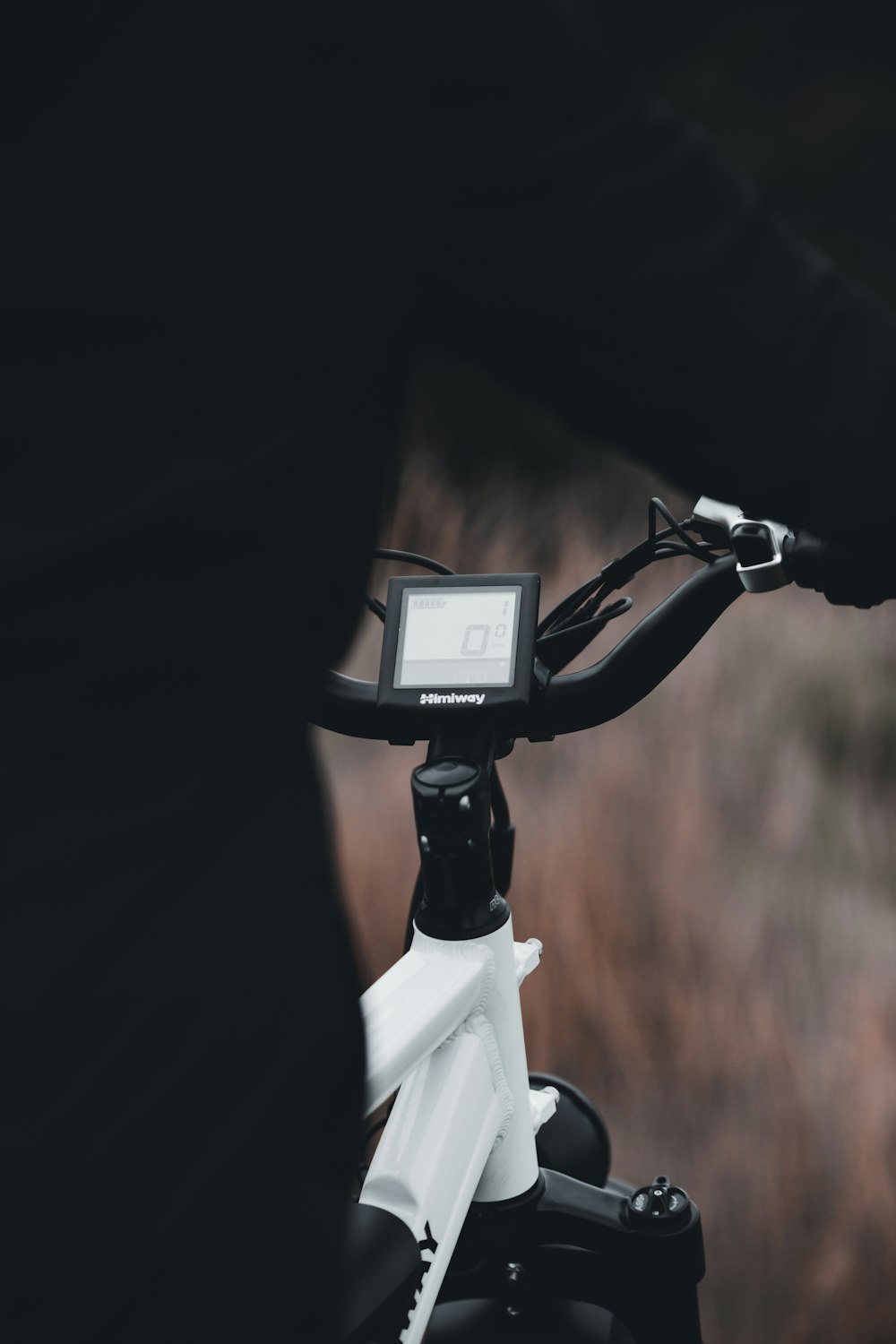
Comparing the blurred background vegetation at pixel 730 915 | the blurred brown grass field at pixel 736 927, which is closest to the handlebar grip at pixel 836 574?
the blurred background vegetation at pixel 730 915

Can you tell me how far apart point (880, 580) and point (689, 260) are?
212 millimetres

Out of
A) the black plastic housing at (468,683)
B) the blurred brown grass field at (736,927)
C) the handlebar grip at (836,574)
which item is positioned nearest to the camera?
the handlebar grip at (836,574)

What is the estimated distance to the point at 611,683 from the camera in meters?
0.85

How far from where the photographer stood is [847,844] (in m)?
2.08

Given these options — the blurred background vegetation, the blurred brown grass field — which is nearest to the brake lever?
the blurred background vegetation

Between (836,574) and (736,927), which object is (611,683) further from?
(736,927)

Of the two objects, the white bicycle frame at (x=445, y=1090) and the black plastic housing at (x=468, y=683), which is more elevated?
the black plastic housing at (x=468, y=683)

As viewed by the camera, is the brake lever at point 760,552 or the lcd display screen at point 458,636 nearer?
the brake lever at point 760,552

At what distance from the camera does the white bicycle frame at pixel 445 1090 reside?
2.62ft

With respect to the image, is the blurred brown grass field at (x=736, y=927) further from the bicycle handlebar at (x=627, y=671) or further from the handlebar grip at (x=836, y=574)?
the handlebar grip at (x=836, y=574)

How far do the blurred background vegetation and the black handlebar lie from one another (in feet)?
1.29

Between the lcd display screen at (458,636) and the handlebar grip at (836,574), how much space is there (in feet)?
0.72

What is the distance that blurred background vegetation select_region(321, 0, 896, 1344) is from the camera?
152cm

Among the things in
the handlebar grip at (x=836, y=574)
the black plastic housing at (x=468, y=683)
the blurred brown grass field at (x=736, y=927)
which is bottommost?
the blurred brown grass field at (x=736, y=927)
